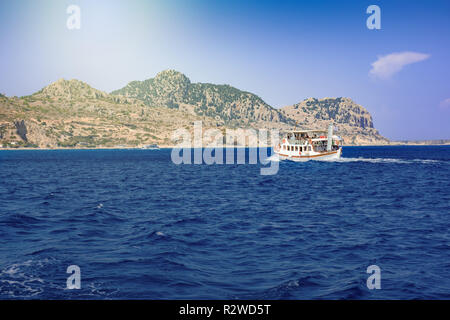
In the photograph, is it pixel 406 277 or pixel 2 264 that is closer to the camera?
pixel 406 277

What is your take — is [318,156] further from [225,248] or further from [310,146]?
[225,248]

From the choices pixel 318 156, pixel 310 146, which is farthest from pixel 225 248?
pixel 310 146

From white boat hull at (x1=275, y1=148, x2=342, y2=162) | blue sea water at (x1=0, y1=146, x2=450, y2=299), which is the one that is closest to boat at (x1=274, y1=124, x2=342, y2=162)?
white boat hull at (x1=275, y1=148, x2=342, y2=162)

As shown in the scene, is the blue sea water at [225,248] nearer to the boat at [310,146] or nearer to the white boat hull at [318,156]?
the white boat hull at [318,156]

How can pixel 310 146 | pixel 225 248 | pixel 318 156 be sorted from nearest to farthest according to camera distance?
pixel 225 248 → pixel 318 156 → pixel 310 146

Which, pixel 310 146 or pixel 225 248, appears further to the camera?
pixel 310 146

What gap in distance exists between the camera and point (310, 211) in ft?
99.3

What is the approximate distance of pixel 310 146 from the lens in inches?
4705

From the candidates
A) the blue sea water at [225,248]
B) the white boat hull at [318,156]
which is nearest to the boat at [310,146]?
the white boat hull at [318,156]

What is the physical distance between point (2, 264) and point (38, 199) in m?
24.0

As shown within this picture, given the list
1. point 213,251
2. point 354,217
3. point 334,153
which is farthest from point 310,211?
point 334,153

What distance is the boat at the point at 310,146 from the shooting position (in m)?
119
